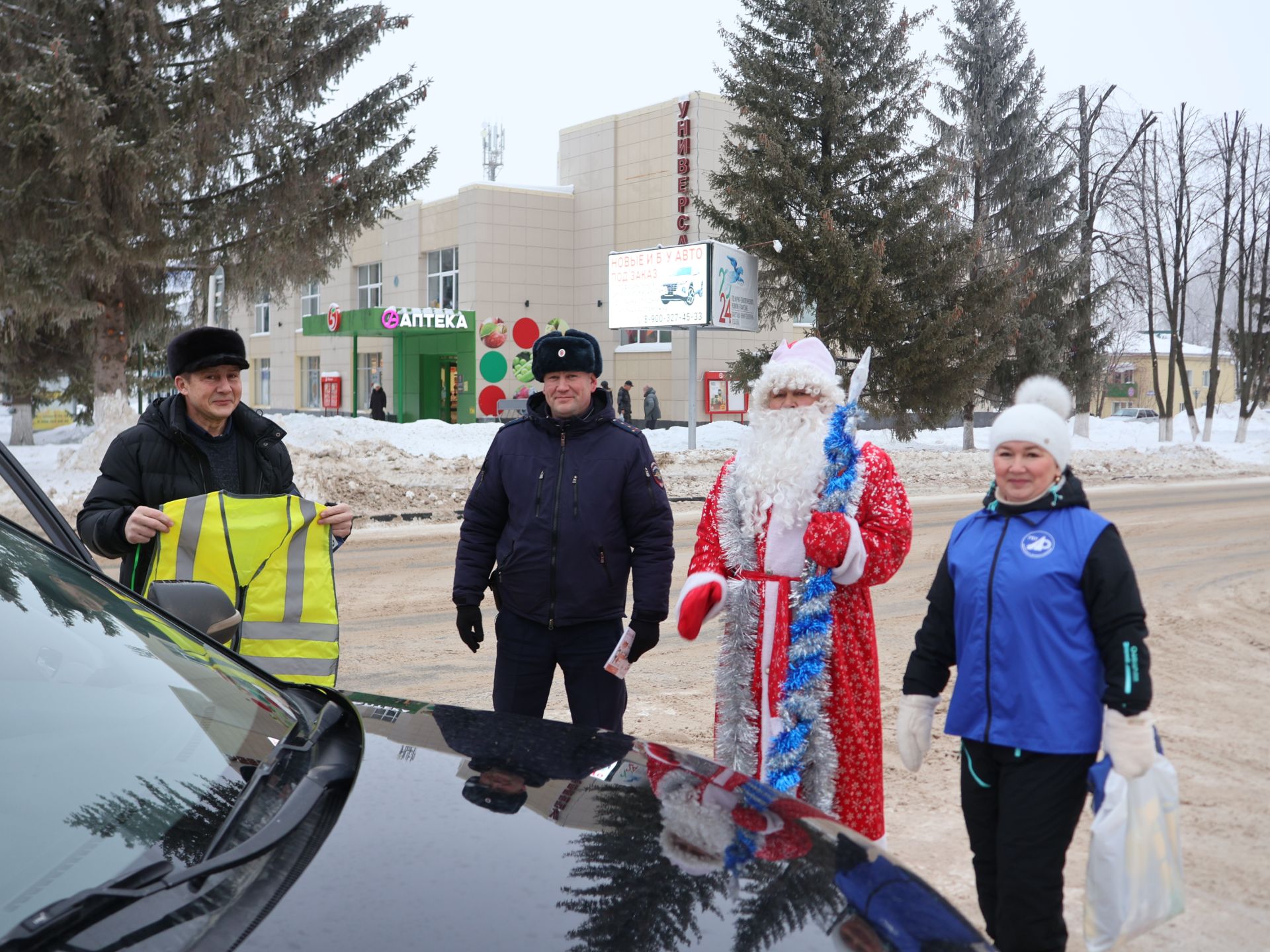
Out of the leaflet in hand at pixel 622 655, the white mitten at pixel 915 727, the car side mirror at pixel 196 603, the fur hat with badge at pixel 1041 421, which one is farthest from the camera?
the leaflet in hand at pixel 622 655

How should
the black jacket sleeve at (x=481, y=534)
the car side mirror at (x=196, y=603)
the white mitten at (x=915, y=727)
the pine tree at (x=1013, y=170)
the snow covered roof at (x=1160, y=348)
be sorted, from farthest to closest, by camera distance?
the snow covered roof at (x=1160, y=348) < the pine tree at (x=1013, y=170) < the black jacket sleeve at (x=481, y=534) < the white mitten at (x=915, y=727) < the car side mirror at (x=196, y=603)

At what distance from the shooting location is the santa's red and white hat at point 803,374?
11.9 ft

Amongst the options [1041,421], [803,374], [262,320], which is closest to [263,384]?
[262,320]

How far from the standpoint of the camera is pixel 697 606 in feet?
11.4

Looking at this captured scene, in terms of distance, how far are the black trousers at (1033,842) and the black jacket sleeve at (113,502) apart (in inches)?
110

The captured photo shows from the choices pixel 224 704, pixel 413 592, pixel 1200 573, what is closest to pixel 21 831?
pixel 224 704

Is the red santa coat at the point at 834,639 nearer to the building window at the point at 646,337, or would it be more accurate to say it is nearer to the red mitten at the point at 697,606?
the red mitten at the point at 697,606

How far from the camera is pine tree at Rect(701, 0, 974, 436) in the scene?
82.6 feet

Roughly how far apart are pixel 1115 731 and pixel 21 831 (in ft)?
7.85

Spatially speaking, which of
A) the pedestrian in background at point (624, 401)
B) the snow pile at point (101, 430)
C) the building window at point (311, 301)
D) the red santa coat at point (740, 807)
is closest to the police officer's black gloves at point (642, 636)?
the red santa coat at point (740, 807)

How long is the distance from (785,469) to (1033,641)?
1.00 m

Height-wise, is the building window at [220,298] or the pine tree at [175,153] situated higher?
the pine tree at [175,153]

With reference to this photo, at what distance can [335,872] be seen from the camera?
1613 millimetres

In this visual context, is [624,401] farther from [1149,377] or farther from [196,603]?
[1149,377]
